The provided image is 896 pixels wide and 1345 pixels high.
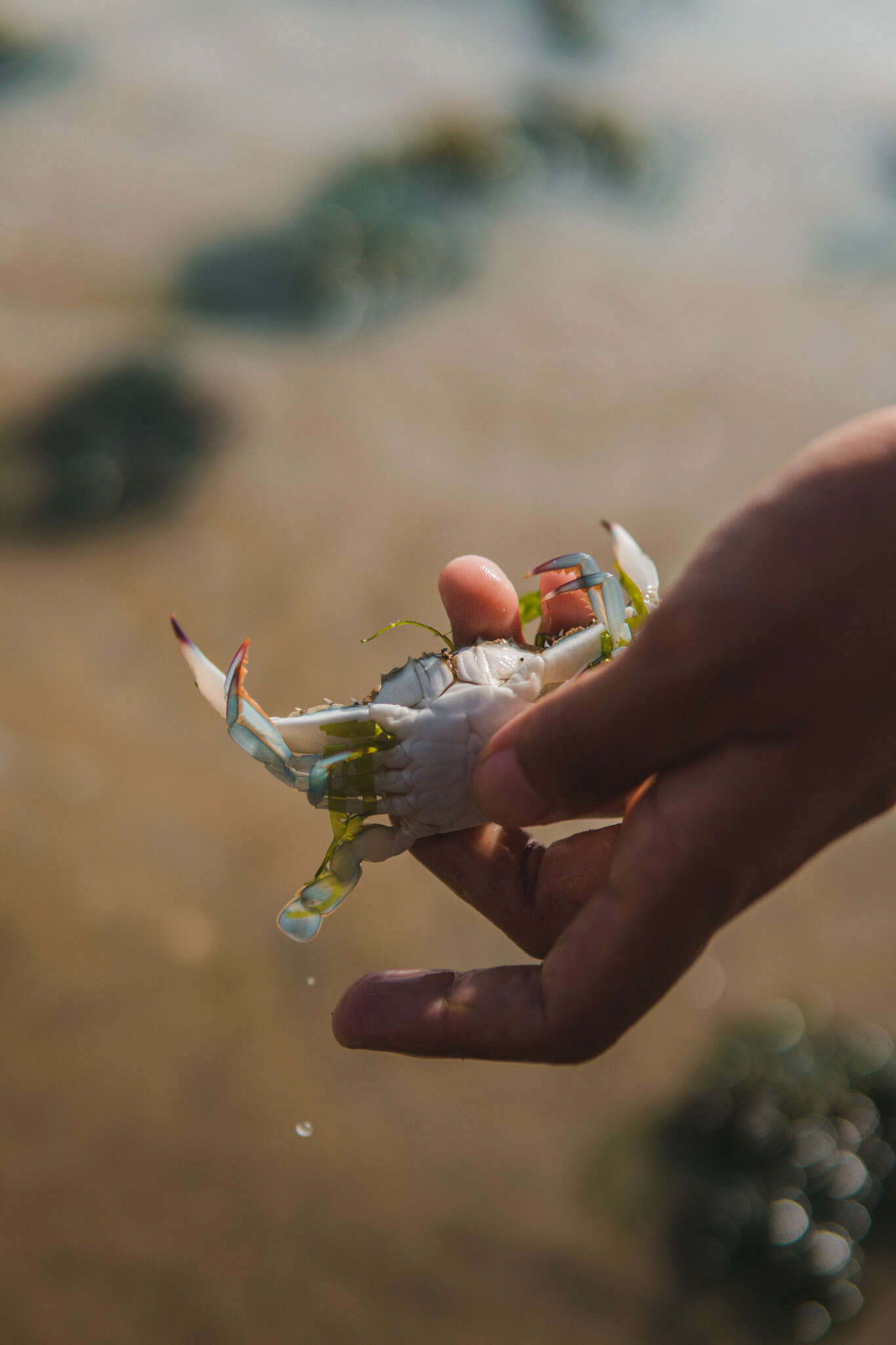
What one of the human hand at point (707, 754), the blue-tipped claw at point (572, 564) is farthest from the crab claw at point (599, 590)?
the human hand at point (707, 754)

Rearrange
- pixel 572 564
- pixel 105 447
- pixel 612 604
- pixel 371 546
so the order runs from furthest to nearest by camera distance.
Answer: pixel 105 447 < pixel 371 546 < pixel 572 564 < pixel 612 604

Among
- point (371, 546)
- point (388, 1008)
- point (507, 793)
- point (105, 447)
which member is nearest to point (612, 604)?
point (507, 793)

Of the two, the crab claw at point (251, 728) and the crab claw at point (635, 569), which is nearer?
the crab claw at point (251, 728)

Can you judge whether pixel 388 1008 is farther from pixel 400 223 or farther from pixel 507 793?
pixel 400 223

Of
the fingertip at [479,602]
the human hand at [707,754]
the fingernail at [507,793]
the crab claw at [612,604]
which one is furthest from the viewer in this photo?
the fingertip at [479,602]

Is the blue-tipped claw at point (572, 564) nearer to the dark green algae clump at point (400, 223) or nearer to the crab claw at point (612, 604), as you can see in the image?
the crab claw at point (612, 604)

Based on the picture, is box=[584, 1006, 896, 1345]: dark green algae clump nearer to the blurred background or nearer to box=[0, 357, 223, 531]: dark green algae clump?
the blurred background

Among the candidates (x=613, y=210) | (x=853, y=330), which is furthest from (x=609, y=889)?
(x=613, y=210)
